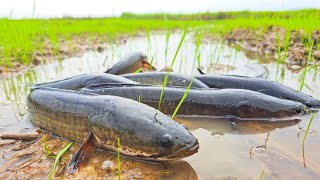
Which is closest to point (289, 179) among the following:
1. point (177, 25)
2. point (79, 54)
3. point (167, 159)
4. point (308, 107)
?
point (167, 159)

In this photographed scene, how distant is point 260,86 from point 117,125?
2202 mm

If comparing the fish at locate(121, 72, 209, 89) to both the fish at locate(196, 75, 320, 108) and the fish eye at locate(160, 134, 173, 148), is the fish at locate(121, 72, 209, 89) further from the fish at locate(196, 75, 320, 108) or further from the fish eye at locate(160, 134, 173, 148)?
the fish eye at locate(160, 134, 173, 148)

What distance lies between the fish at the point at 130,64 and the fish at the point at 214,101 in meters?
1.75

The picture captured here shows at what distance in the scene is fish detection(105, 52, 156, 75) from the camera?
506 centimetres

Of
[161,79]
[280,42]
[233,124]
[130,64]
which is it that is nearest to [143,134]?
[233,124]

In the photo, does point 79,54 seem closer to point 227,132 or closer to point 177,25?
point 227,132

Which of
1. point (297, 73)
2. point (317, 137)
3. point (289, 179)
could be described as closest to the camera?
point (289, 179)

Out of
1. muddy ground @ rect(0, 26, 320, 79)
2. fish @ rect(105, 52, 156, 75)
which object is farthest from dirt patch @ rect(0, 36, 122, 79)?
fish @ rect(105, 52, 156, 75)

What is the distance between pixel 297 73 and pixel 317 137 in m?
2.80

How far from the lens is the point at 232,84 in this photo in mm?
3822

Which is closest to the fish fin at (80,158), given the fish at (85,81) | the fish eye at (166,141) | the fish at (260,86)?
the fish eye at (166,141)

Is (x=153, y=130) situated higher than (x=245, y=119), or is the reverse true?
(x=153, y=130)

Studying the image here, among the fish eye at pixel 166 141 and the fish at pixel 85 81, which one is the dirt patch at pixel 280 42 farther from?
the fish eye at pixel 166 141

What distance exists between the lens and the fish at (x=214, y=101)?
3.12 metres
